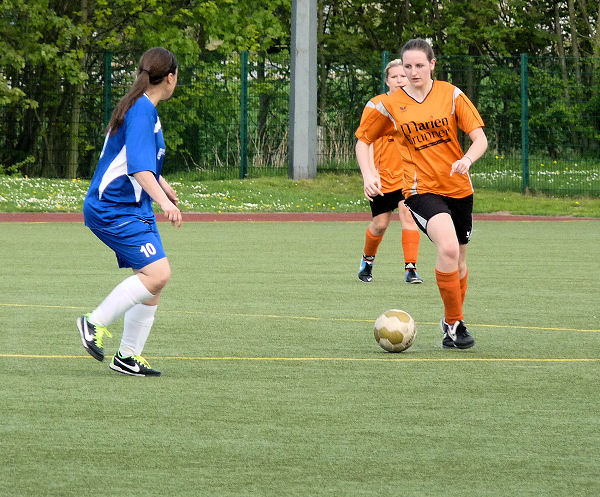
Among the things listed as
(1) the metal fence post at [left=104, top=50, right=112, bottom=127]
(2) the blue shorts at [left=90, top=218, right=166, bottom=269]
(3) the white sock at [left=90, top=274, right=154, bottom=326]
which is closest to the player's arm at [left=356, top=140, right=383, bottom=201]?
(2) the blue shorts at [left=90, top=218, right=166, bottom=269]

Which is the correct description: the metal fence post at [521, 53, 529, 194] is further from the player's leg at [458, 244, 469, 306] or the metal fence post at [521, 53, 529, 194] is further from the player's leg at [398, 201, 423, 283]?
the player's leg at [458, 244, 469, 306]

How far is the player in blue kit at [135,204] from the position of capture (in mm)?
6133

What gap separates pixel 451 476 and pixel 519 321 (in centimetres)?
449

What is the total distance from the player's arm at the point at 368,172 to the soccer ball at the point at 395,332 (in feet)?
2.50

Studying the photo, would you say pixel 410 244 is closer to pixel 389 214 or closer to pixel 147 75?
pixel 389 214

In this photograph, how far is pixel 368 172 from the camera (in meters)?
7.97

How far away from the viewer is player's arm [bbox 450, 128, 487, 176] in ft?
23.7

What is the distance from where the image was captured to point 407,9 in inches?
1569

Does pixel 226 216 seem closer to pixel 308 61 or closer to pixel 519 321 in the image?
pixel 308 61

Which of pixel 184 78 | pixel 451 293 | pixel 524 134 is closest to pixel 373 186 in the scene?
pixel 451 293

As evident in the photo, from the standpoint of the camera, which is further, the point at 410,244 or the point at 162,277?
the point at 410,244

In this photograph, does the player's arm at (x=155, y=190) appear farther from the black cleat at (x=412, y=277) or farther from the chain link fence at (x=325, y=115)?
the chain link fence at (x=325, y=115)

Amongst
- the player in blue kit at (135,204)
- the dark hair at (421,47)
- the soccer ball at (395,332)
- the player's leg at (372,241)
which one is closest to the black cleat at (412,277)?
the player's leg at (372,241)

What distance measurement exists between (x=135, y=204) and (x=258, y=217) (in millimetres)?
14929
